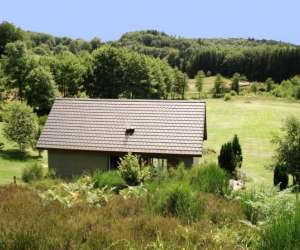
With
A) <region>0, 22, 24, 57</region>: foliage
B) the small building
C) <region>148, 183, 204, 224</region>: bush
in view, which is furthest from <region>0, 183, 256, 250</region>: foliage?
<region>0, 22, 24, 57</region>: foliage

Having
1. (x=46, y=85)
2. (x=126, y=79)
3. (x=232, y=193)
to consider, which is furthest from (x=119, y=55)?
(x=232, y=193)

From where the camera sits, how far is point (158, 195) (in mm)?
6152

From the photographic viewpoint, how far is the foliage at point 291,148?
79.7ft

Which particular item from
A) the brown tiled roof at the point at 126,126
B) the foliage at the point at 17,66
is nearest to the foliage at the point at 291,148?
the brown tiled roof at the point at 126,126

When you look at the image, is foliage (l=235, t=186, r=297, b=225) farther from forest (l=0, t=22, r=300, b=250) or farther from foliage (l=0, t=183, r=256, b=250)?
foliage (l=0, t=183, r=256, b=250)

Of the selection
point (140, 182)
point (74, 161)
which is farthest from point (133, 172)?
point (74, 161)

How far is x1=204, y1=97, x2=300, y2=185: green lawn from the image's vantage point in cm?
3494

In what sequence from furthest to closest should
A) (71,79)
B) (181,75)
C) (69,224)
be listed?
1. (181,75)
2. (71,79)
3. (69,224)

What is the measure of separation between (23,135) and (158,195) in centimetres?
2788

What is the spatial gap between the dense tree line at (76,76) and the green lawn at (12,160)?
42.6 ft

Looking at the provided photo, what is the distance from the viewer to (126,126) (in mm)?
23297

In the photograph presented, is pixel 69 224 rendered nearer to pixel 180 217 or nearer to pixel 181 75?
pixel 180 217

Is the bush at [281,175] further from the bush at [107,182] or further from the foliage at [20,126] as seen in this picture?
the foliage at [20,126]

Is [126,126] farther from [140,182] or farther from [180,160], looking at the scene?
[140,182]
